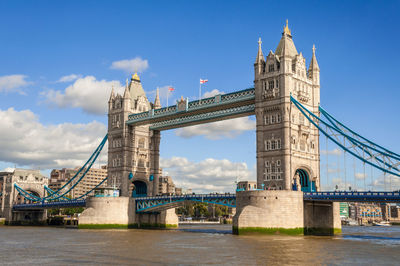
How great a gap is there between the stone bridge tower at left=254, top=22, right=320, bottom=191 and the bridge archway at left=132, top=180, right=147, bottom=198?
3418 centimetres

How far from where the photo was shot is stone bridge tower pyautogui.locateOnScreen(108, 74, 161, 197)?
98.2 meters

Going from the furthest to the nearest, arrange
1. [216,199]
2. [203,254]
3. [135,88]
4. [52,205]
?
1. [52,205]
2. [135,88]
3. [216,199]
4. [203,254]

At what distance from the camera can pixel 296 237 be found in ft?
203

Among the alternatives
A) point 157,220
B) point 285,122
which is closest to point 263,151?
point 285,122

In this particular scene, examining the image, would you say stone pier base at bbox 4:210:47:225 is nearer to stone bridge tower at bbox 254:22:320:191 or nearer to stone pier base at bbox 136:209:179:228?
stone pier base at bbox 136:209:179:228

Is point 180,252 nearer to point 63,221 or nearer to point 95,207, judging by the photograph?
point 95,207

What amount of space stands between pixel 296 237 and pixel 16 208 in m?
81.2

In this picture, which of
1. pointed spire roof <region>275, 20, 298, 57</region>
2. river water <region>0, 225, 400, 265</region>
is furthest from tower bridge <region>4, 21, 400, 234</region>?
river water <region>0, 225, 400, 265</region>

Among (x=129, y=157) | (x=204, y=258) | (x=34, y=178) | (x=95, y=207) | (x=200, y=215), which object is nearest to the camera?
(x=204, y=258)

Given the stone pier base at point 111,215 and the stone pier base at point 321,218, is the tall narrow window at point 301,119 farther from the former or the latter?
the stone pier base at point 111,215

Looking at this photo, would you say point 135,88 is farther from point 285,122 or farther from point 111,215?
point 285,122

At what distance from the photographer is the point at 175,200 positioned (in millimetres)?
83438

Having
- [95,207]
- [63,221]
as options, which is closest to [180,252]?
[95,207]

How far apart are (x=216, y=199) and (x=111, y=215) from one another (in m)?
22.0
